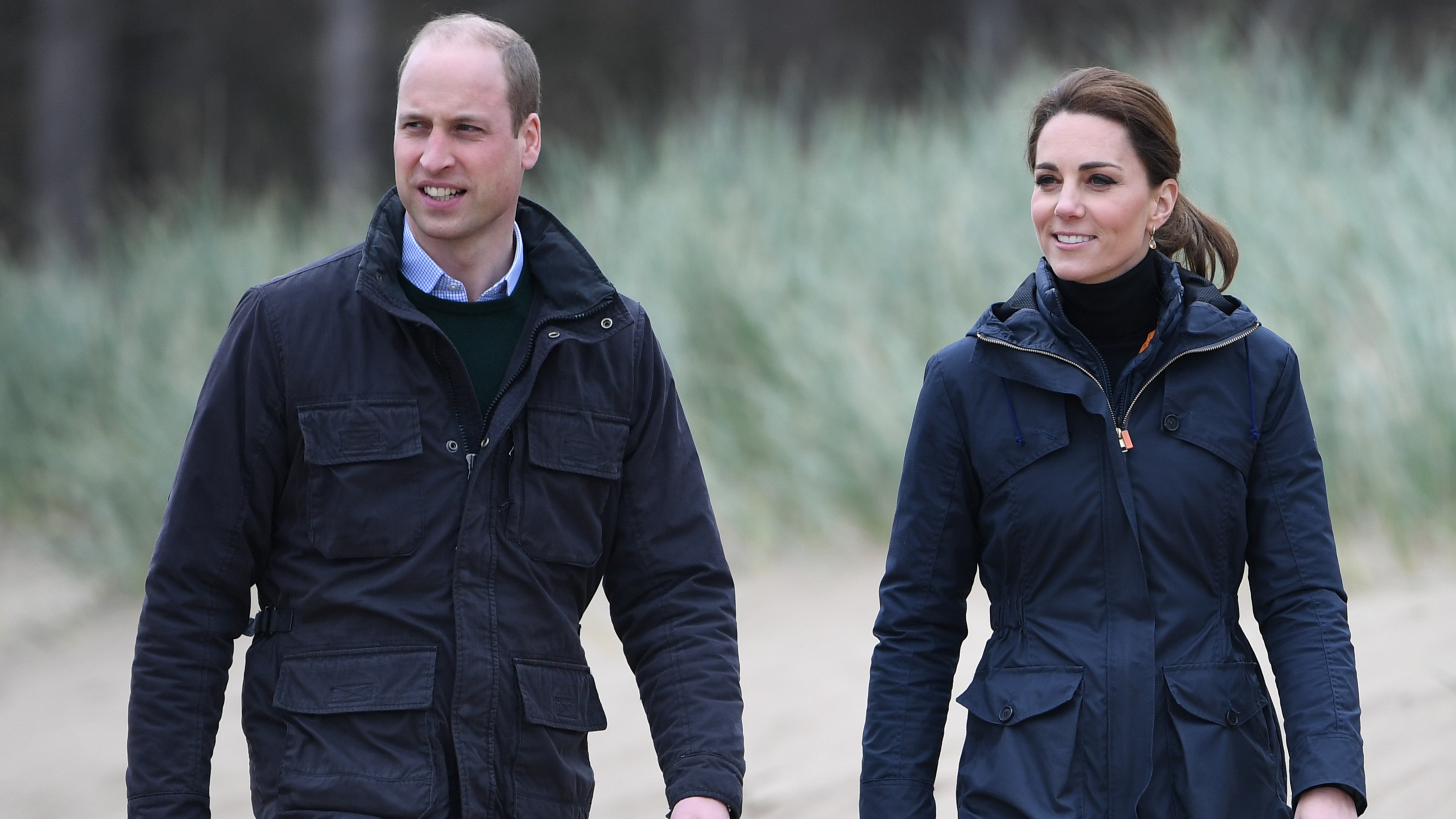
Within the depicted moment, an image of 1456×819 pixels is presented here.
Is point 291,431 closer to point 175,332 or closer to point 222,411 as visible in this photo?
point 222,411

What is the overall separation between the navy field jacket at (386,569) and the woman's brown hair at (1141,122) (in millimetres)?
830

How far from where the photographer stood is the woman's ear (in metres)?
2.81

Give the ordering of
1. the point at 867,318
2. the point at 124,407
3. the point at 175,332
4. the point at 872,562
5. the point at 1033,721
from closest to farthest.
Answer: the point at 1033,721 → the point at 872,562 → the point at 867,318 → the point at 124,407 → the point at 175,332

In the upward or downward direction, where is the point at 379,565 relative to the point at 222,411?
downward

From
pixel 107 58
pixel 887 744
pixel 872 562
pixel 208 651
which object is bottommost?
pixel 872 562

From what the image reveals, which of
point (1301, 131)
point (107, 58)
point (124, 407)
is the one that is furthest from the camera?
point (107, 58)

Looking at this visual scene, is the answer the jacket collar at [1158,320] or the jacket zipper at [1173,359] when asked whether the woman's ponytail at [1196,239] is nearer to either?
the jacket collar at [1158,320]

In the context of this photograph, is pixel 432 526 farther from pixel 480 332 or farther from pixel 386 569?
pixel 480 332

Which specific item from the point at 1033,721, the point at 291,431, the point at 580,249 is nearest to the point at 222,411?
the point at 291,431

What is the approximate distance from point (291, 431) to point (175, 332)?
8113 millimetres

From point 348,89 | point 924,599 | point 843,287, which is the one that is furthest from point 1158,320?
point 348,89

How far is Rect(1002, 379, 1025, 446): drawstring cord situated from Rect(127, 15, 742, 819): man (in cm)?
62

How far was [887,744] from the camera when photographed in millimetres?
2701

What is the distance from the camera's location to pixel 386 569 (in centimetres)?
266
